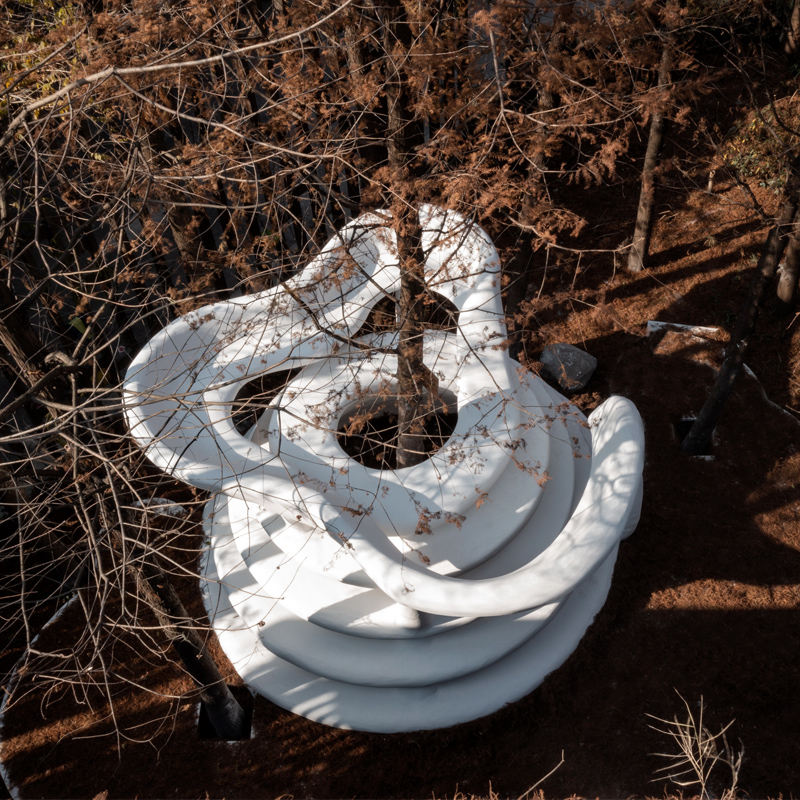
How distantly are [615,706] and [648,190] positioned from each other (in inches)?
234

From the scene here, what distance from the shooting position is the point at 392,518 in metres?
5.26

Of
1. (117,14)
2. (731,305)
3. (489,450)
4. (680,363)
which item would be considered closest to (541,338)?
(680,363)

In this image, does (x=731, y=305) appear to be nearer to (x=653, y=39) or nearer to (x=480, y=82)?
(x=653, y=39)

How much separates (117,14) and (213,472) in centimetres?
382

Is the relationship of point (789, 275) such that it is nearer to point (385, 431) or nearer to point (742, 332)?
point (742, 332)

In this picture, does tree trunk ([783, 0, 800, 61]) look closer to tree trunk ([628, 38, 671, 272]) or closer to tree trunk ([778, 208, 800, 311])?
tree trunk ([628, 38, 671, 272])

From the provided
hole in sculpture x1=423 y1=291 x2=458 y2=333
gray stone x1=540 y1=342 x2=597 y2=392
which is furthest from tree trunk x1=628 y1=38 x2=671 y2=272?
hole in sculpture x1=423 y1=291 x2=458 y2=333

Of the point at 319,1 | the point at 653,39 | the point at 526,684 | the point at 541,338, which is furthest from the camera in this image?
the point at 541,338

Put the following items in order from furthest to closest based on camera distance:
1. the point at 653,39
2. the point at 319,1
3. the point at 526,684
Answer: the point at 653,39 < the point at 526,684 < the point at 319,1

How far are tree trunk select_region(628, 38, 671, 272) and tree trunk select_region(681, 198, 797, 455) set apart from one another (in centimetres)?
152

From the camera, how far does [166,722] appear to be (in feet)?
19.4

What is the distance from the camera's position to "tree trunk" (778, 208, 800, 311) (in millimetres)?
8250

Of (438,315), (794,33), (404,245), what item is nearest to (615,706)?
(404,245)

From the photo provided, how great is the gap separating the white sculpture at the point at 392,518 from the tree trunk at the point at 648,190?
10.4 ft
